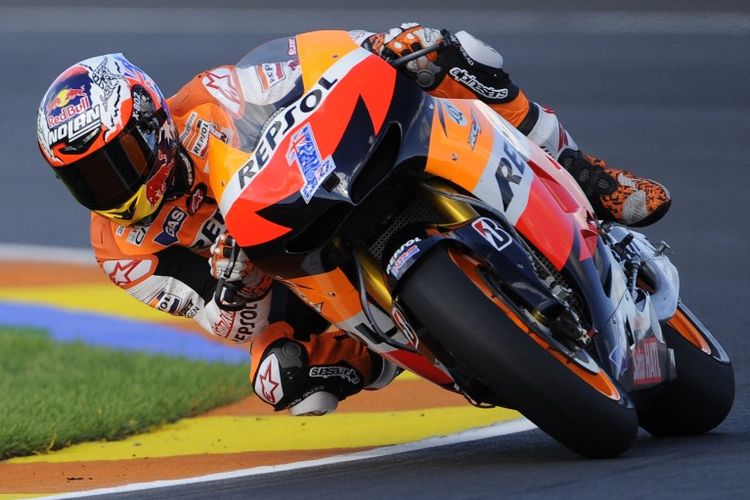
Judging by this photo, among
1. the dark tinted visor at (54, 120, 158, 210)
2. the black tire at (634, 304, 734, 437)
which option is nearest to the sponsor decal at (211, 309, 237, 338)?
the dark tinted visor at (54, 120, 158, 210)

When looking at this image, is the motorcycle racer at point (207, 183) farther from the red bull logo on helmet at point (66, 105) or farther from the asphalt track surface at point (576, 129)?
the asphalt track surface at point (576, 129)

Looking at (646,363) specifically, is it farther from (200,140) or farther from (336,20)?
(336,20)

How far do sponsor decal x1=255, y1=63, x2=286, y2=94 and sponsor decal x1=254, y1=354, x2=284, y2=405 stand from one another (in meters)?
1.02

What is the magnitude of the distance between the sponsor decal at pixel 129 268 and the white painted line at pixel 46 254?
473 cm

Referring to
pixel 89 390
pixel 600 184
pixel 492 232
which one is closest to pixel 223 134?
pixel 492 232

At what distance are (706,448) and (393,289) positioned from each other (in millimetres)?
1407

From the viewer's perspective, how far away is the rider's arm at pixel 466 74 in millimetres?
5074

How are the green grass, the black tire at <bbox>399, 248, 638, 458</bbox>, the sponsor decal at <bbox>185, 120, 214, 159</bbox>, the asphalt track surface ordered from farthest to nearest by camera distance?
the green grass, the sponsor decal at <bbox>185, 120, 214, 159</bbox>, the asphalt track surface, the black tire at <bbox>399, 248, 638, 458</bbox>

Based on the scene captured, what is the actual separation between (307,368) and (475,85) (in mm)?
1135

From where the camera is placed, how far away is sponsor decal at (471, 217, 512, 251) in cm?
440

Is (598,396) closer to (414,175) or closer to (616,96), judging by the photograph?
(414,175)

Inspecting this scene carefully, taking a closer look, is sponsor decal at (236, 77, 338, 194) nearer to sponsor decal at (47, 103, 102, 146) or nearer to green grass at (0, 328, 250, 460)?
sponsor decal at (47, 103, 102, 146)

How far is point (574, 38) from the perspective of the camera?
14.3 m

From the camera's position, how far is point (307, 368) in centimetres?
545
